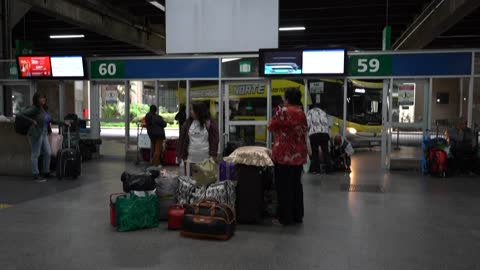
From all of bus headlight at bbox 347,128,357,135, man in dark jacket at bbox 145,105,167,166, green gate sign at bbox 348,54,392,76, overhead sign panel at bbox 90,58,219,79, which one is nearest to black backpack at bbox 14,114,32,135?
man in dark jacket at bbox 145,105,167,166

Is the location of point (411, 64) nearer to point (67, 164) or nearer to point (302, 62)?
point (302, 62)

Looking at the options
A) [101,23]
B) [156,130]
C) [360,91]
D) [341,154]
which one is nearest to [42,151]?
[156,130]

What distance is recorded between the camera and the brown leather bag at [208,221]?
5.02m

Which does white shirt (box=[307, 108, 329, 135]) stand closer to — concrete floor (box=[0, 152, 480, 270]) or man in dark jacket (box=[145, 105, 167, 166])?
concrete floor (box=[0, 152, 480, 270])

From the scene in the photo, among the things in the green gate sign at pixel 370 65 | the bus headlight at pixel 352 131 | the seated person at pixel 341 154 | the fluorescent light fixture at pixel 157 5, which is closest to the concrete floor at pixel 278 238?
the seated person at pixel 341 154

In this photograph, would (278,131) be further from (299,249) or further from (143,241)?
(143,241)

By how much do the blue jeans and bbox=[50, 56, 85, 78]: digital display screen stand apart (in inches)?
153

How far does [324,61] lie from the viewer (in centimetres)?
1040

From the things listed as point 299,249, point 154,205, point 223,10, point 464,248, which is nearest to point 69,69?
point 223,10

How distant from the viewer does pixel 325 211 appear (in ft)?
21.5

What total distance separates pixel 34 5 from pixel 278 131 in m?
11.2

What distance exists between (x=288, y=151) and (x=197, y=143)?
1477mm

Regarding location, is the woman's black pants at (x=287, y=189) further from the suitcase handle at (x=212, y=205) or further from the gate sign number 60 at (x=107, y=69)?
the gate sign number 60 at (x=107, y=69)

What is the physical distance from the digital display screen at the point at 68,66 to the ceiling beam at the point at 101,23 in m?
2.40
